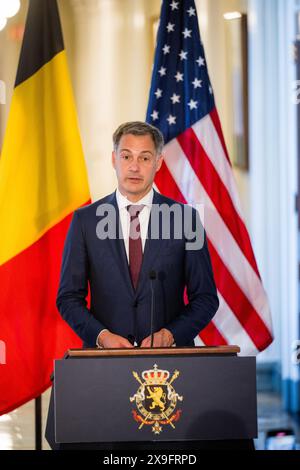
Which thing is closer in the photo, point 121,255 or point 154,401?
point 154,401

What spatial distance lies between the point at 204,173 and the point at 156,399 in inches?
68.1

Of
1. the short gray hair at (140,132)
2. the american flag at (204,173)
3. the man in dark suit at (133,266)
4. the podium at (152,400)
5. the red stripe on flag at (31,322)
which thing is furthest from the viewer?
the american flag at (204,173)

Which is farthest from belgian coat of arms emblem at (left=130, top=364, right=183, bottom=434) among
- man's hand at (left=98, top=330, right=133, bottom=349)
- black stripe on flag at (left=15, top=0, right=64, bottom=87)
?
black stripe on flag at (left=15, top=0, right=64, bottom=87)

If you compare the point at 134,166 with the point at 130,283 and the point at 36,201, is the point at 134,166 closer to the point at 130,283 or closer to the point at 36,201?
the point at 130,283

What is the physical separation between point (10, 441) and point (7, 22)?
2.35 meters

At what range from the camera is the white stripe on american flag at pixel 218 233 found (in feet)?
12.1

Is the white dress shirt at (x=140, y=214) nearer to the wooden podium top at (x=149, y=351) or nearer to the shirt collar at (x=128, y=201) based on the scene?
the shirt collar at (x=128, y=201)

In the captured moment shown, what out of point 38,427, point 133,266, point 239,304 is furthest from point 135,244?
point 38,427

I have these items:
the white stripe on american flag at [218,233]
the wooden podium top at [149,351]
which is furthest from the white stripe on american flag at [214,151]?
the wooden podium top at [149,351]

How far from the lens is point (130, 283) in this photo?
→ 2764 millimetres

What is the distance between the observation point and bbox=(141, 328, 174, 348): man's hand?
256 cm

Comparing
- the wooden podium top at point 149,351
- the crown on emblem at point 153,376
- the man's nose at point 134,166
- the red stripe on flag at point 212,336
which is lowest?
the crown on emblem at point 153,376

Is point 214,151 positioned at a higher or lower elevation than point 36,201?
higher
